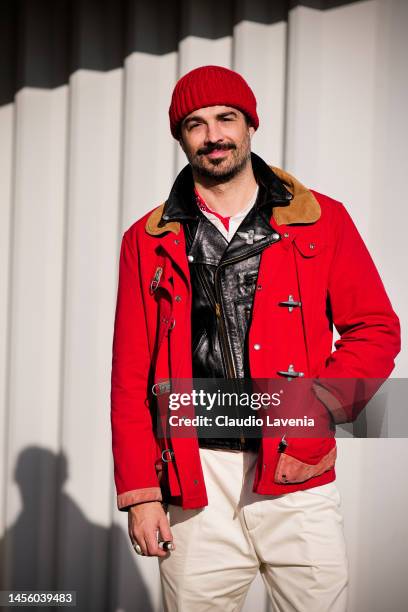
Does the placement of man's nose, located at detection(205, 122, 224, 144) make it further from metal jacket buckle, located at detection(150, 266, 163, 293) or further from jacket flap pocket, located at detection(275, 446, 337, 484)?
jacket flap pocket, located at detection(275, 446, 337, 484)

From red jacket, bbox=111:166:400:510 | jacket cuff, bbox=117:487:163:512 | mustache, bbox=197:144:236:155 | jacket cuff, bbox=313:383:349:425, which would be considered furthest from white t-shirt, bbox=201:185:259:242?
jacket cuff, bbox=117:487:163:512

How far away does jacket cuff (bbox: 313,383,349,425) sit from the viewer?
7.93 ft

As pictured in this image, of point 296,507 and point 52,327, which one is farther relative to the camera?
point 52,327

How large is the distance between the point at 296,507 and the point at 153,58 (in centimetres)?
271

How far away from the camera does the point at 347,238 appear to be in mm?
2564

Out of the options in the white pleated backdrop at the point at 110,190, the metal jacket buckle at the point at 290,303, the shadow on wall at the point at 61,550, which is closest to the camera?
the metal jacket buckle at the point at 290,303

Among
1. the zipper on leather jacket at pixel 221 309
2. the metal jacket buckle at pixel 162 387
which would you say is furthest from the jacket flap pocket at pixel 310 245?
the metal jacket buckle at pixel 162 387

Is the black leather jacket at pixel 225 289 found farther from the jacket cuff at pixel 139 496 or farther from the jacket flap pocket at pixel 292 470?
the jacket cuff at pixel 139 496

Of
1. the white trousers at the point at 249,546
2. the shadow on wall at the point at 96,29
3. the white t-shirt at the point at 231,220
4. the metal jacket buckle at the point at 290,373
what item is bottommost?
the white trousers at the point at 249,546

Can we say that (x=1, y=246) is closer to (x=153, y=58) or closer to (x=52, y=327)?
(x=52, y=327)

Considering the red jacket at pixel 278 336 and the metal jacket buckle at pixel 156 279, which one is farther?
the metal jacket buckle at pixel 156 279

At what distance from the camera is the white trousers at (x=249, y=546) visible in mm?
2475

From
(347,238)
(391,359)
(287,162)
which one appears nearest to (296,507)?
(391,359)

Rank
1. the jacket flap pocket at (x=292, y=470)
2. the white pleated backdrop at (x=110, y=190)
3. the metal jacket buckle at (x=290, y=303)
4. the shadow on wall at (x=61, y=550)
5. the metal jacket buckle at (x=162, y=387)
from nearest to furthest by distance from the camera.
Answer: the jacket flap pocket at (x=292, y=470) < the metal jacket buckle at (x=290, y=303) < the metal jacket buckle at (x=162, y=387) < the white pleated backdrop at (x=110, y=190) < the shadow on wall at (x=61, y=550)
